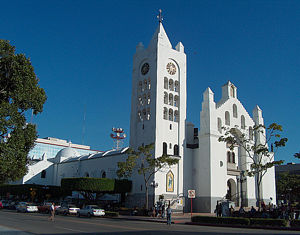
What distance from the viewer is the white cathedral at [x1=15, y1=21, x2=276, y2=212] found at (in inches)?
1764

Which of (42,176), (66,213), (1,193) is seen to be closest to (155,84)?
(66,213)

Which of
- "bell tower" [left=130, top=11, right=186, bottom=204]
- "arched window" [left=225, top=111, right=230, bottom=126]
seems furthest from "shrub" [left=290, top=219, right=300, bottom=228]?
"arched window" [left=225, top=111, right=230, bottom=126]

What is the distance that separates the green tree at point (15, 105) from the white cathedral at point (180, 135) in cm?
2583

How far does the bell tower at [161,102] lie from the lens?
148 feet

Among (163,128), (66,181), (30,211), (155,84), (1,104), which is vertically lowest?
(30,211)

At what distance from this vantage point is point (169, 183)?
44.4m

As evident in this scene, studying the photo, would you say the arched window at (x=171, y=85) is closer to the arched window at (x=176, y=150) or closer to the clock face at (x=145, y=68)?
the clock face at (x=145, y=68)

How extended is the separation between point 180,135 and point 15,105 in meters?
33.0

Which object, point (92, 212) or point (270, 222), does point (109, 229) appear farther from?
point (92, 212)

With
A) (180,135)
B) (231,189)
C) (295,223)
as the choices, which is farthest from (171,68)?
(295,223)

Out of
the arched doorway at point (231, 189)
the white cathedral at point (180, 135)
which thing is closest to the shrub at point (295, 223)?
the white cathedral at point (180, 135)

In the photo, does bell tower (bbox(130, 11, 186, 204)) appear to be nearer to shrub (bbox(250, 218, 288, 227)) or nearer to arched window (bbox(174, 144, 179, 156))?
arched window (bbox(174, 144, 179, 156))

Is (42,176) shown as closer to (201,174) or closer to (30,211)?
(30,211)

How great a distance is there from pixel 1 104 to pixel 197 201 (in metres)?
35.0
